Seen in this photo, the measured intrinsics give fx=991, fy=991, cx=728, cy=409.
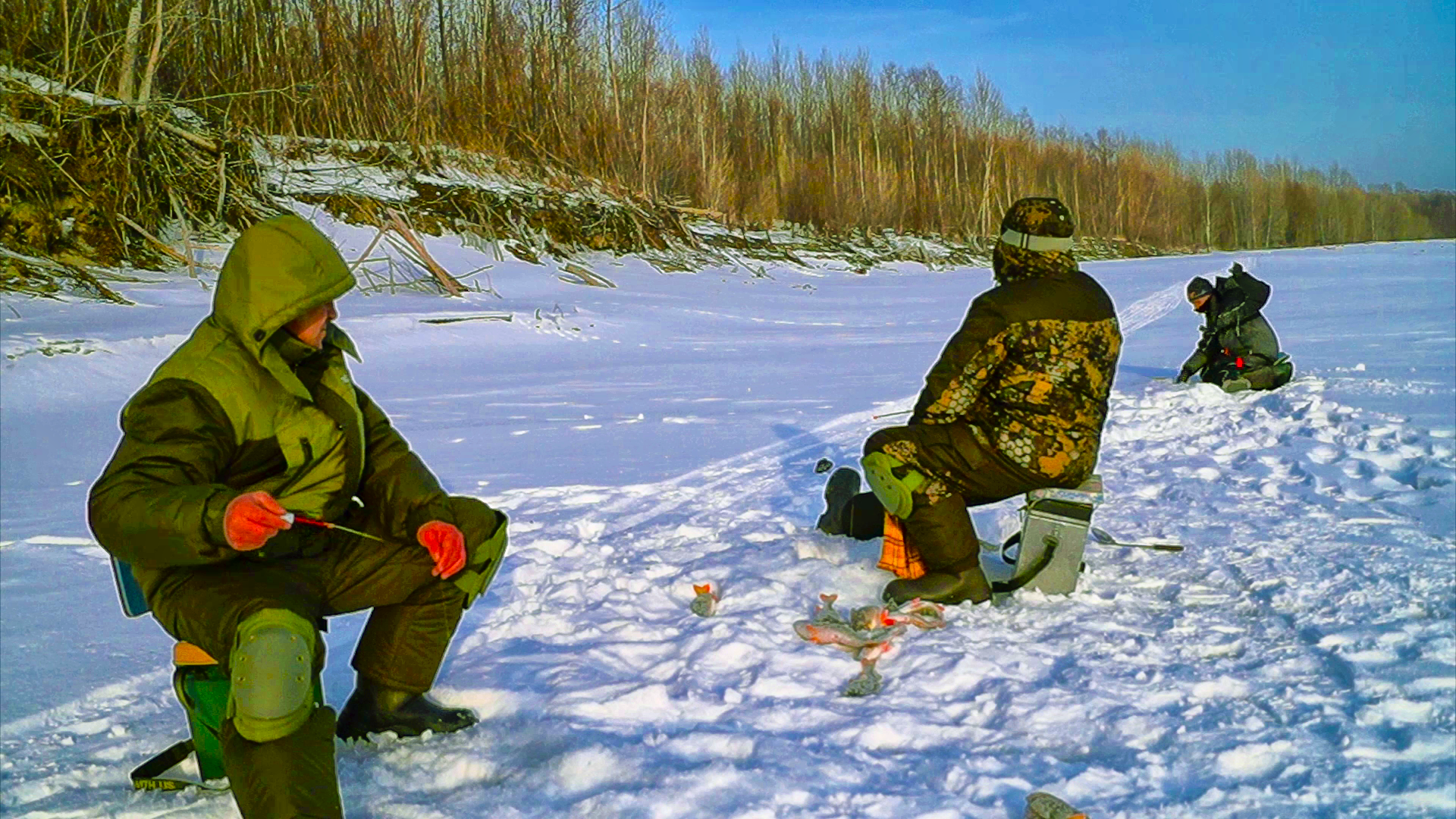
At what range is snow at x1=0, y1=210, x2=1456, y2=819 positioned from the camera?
225 cm

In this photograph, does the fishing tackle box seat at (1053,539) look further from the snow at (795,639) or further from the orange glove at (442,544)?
the orange glove at (442,544)

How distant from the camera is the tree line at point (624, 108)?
1337cm

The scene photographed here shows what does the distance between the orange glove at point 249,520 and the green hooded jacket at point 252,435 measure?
2 centimetres

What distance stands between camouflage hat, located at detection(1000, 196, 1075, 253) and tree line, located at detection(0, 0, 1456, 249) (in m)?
9.73

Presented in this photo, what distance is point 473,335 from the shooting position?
10.2 meters

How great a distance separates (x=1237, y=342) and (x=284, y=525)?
23.9 feet

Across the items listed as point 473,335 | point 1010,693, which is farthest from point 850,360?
point 1010,693

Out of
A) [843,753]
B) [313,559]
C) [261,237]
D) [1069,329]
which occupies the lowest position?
[843,753]

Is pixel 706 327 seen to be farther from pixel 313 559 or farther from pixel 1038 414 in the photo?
pixel 313 559

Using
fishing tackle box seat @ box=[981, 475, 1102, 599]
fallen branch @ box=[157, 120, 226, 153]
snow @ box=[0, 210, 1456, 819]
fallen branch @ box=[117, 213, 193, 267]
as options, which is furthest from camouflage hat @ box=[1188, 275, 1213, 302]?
fallen branch @ box=[157, 120, 226, 153]

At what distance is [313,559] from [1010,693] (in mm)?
1816

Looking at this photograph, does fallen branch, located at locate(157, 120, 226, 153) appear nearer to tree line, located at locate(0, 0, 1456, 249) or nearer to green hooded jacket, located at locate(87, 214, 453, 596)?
tree line, located at locate(0, 0, 1456, 249)

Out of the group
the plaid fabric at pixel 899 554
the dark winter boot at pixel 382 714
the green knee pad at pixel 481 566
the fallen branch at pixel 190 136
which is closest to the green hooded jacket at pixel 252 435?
the green knee pad at pixel 481 566

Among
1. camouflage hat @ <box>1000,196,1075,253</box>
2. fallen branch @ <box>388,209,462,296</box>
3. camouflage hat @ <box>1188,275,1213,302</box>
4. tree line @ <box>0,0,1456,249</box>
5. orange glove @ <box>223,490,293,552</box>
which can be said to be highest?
tree line @ <box>0,0,1456,249</box>
